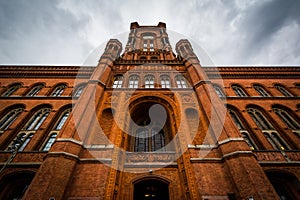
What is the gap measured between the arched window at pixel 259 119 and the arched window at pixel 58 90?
18.1 meters

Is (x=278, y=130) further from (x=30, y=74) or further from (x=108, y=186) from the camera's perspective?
(x=30, y=74)

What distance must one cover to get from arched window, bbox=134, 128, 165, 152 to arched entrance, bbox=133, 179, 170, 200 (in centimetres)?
238

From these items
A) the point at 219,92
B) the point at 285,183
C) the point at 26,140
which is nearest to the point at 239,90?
the point at 219,92

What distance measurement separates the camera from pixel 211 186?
301 inches

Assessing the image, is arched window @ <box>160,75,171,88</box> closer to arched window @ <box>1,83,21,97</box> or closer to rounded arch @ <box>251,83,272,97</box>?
rounded arch @ <box>251,83,272,97</box>

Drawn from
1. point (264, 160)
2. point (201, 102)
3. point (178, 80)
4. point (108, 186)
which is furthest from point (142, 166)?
point (178, 80)

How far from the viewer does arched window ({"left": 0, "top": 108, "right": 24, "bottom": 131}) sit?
1199 cm

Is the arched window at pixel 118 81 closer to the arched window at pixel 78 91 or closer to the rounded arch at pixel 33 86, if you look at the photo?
the arched window at pixel 78 91

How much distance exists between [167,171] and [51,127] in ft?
30.9

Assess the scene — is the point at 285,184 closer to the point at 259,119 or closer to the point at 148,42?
the point at 259,119

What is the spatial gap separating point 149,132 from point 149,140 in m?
0.87

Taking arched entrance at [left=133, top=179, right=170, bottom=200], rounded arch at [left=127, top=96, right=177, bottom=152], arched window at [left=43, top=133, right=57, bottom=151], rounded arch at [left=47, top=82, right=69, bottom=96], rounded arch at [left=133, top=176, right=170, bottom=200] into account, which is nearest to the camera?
rounded arch at [left=133, top=176, right=170, bottom=200]

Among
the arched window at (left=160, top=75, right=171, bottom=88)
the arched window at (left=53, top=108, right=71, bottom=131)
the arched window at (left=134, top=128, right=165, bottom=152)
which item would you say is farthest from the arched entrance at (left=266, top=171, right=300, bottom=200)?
the arched window at (left=53, top=108, right=71, bottom=131)

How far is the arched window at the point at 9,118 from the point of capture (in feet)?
39.3
